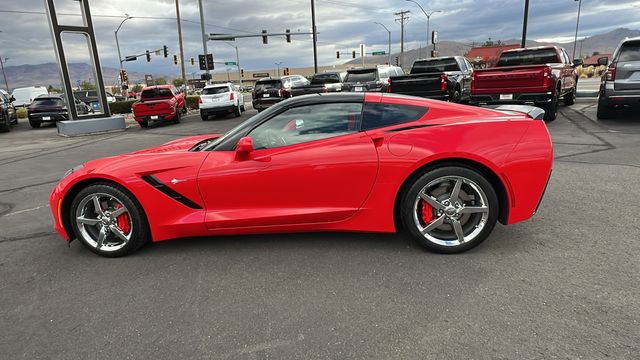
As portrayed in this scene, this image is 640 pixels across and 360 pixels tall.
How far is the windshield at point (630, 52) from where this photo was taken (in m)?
9.42

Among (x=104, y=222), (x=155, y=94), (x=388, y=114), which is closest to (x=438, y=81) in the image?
(x=388, y=114)

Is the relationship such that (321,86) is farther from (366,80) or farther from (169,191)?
(169,191)

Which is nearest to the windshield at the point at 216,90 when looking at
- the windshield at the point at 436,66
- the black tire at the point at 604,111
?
the windshield at the point at 436,66

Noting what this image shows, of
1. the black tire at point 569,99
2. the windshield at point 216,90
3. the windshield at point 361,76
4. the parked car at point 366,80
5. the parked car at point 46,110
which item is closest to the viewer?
the black tire at point 569,99

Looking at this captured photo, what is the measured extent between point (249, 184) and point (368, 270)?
1.17 m

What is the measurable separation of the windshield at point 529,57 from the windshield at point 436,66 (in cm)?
149

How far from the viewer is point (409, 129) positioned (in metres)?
3.29

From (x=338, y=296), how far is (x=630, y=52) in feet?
34.5

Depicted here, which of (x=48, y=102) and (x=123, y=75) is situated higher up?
(x=123, y=75)

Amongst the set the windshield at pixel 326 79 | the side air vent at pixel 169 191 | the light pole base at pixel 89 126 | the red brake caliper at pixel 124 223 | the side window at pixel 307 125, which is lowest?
the light pole base at pixel 89 126

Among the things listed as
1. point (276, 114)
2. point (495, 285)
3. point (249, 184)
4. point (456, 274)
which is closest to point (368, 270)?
point (456, 274)

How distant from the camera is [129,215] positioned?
353cm

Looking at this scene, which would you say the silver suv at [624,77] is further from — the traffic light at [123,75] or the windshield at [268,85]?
the traffic light at [123,75]

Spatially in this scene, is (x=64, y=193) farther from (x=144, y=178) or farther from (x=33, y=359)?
(x=33, y=359)
